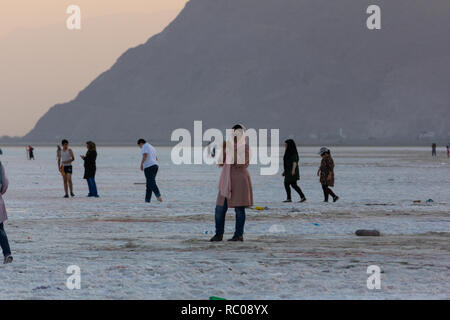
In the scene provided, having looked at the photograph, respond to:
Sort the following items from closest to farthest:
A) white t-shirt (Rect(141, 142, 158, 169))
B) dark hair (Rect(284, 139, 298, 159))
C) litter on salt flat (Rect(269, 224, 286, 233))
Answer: litter on salt flat (Rect(269, 224, 286, 233)) → white t-shirt (Rect(141, 142, 158, 169)) → dark hair (Rect(284, 139, 298, 159))

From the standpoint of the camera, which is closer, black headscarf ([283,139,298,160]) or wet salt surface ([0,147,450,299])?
wet salt surface ([0,147,450,299])

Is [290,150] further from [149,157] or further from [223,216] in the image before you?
[223,216]

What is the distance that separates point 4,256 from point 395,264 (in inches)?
200

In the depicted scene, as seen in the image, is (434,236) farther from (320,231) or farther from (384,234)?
(320,231)

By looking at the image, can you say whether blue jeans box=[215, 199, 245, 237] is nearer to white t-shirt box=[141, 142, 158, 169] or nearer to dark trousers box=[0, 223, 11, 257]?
dark trousers box=[0, 223, 11, 257]

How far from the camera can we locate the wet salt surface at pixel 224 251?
904 centimetres

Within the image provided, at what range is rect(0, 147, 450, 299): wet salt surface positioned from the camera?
29.7 ft

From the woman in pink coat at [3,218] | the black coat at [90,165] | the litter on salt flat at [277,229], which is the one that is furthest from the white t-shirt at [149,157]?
the woman in pink coat at [3,218]

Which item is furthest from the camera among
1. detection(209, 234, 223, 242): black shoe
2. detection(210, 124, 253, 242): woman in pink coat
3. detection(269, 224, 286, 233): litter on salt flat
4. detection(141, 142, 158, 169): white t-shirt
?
detection(141, 142, 158, 169): white t-shirt

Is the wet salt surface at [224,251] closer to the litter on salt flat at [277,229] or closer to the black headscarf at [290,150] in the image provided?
the litter on salt flat at [277,229]

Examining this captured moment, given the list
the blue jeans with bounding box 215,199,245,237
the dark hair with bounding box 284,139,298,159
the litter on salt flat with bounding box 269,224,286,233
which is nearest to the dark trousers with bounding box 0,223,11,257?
the blue jeans with bounding box 215,199,245,237

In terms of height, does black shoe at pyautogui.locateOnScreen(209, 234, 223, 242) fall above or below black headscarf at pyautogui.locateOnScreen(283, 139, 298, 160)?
below

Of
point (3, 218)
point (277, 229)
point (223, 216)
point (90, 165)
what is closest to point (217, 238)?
point (223, 216)

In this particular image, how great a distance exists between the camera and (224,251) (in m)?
11.8
